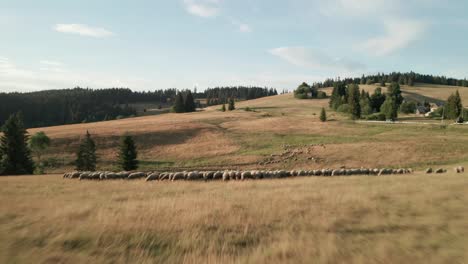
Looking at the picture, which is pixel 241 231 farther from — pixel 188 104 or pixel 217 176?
pixel 188 104

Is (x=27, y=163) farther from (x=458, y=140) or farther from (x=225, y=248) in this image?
(x=458, y=140)

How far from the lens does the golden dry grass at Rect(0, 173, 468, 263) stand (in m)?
6.30

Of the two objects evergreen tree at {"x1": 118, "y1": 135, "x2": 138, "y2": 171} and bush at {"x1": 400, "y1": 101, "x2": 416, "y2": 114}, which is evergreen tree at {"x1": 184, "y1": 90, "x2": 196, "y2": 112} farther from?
evergreen tree at {"x1": 118, "y1": 135, "x2": 138, "y2": 171}

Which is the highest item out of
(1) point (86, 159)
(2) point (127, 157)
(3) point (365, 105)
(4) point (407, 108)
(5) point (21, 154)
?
(3) point (365, 105)

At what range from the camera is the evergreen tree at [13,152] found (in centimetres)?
4169

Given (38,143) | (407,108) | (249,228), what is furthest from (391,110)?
(249,228)

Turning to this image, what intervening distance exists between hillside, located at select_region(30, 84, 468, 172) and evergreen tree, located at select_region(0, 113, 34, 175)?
24.1 ft

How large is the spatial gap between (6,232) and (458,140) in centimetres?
6065

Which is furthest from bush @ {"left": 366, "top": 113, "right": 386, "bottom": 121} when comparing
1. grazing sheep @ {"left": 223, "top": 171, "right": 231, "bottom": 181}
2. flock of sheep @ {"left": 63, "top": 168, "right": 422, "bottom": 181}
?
grazing sheep @ {"left": 223, "top": 171, "right": 231, "bottom": 181}

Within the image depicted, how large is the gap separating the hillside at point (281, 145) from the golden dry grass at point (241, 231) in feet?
106

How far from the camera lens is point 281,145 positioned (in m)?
58.4

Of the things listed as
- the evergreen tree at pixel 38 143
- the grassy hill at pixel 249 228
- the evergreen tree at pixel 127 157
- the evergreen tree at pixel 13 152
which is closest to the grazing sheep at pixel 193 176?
the grassy hill at pixel 249 228

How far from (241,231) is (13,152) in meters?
46.7

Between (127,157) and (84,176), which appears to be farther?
(127,157)
